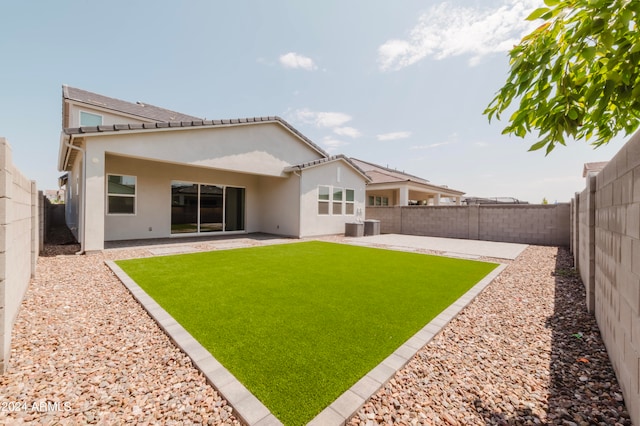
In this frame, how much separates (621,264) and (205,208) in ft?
44.1

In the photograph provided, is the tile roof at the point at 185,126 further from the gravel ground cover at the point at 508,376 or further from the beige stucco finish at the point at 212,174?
the gravel ground cover at the point at 508,376

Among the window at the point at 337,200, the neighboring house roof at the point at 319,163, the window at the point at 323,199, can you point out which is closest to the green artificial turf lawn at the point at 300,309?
the neighboring house roof at the point at 319,163

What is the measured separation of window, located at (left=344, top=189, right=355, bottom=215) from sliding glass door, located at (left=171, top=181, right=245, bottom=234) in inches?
228

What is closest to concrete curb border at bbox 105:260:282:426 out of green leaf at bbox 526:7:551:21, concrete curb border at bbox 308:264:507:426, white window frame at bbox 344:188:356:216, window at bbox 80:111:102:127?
concrete curb border at bbox 308:264:507:426

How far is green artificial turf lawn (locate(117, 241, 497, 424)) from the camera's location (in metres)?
2.39

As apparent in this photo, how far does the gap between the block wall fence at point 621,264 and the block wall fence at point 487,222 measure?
10.3 meters

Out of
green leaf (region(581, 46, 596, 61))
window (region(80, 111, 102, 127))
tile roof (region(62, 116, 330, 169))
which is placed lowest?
green leaf (region(581, 46, 596, 61))

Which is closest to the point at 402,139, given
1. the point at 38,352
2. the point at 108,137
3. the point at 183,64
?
the point at 183,64

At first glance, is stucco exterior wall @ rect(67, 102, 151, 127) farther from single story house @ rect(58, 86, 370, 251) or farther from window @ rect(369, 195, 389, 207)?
window @ rect(369, 195, 389, 207)

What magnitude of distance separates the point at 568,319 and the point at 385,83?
37.1ft

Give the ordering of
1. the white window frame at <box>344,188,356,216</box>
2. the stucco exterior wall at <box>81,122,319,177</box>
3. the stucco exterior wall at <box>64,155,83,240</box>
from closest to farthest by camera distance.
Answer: the stucco exterior wall at <box>81,122,319,177</box> < the stucco exterior wall at <box>64,155,83,240</box> < the white window frame at <box>344,188,356,216</box>

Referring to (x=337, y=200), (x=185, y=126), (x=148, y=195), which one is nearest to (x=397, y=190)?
(x=337, y=200)

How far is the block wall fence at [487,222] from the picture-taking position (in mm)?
11414

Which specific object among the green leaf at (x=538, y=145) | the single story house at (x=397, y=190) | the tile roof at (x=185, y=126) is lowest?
the green leaf at (x=538, y=145)
